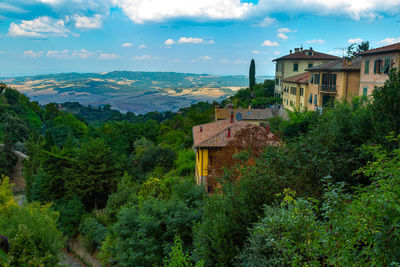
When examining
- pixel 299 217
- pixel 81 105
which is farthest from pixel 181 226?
pixel 81 105

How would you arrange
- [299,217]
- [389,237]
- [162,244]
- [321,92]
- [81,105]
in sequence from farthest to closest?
[81,105] → [321,92] → [162,244] → [299,217] → [389,237]

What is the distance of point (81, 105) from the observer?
573 ft

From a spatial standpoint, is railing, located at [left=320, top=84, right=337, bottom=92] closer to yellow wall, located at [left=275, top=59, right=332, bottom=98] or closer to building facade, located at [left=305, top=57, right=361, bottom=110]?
building facade, located at [left=305, top=57, right=361, bottom=110]

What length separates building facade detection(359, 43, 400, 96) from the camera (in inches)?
850

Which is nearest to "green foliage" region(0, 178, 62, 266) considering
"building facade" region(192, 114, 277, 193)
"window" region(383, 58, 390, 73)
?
"building facade" region(192, 114, 277, 193)

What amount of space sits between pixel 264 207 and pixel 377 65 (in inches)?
743

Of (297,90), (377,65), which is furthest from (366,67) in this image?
(297,90)

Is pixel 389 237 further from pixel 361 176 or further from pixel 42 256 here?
pixel 42 256

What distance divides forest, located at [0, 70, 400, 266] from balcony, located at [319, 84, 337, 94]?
9.99 meters

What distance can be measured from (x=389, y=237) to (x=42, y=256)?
730 inches

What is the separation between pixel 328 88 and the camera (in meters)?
31.8

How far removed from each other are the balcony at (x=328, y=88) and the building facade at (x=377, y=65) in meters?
4.98

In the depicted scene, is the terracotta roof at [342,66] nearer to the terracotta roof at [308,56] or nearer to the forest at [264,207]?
the forest at [264,207]

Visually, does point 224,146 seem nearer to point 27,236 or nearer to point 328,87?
point 27,236
